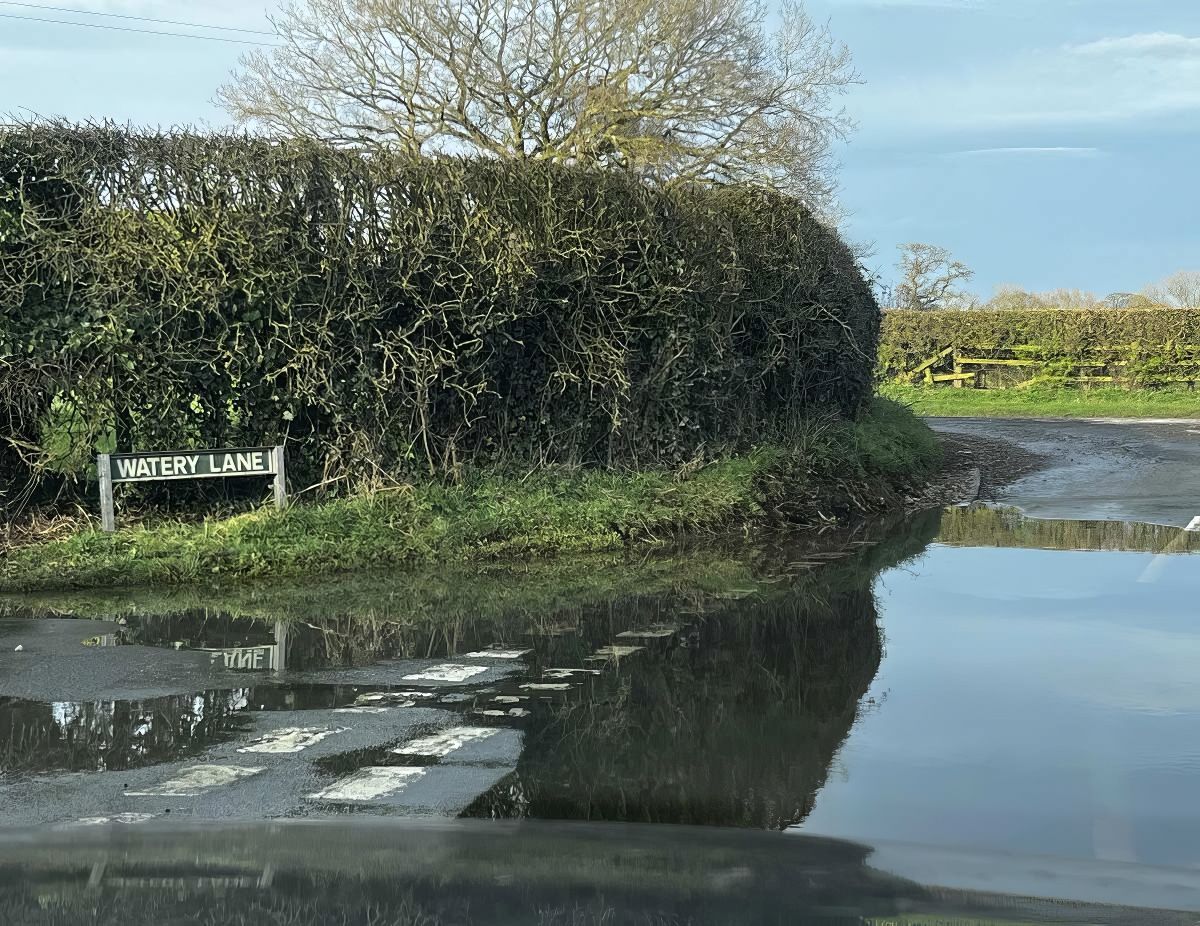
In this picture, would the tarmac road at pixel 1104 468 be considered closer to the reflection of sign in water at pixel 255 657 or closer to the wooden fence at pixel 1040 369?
the wooden fence at pixel 1040 369

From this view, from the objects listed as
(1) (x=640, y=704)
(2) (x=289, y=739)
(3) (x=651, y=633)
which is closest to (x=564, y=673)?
→ (1) (x=640, y=704)

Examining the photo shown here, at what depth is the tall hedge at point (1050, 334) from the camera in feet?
117

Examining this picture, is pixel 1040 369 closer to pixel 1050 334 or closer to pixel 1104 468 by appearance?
pixel 1050 334

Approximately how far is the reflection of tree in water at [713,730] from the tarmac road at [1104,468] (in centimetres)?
785

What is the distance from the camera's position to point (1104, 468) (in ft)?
66.7

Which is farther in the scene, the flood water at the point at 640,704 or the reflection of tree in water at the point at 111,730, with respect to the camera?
the reflection of tree in water at the point at 111,730

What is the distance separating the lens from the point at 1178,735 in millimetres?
6051

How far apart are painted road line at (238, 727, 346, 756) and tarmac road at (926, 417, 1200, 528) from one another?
11.1 m

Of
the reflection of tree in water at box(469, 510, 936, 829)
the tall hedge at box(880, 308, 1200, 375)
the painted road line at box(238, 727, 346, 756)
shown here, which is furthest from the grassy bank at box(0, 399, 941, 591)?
the tall hedge at box(880, 308, 1200, 375)

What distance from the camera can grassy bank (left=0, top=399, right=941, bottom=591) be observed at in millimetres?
10336

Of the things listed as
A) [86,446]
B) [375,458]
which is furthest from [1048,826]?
[86,446]

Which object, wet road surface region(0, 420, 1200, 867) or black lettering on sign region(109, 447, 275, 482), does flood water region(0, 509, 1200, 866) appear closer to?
wet road surface region(0, 420, 1200, 867)

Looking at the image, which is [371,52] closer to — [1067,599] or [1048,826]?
[1067,599]

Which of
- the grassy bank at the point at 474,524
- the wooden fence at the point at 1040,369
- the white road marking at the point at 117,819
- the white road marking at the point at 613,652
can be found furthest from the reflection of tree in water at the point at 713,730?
the wooden fence at the point at 1040,369
